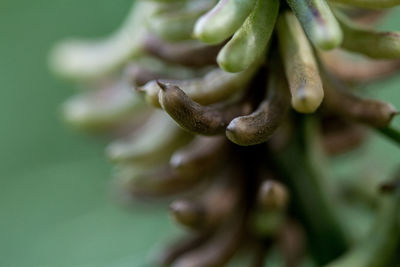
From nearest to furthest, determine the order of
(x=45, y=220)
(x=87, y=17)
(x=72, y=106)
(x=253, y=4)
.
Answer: (x=253, y=4) < (x=72, y=106) < (x=45, y=220) < (x=87, y=17)

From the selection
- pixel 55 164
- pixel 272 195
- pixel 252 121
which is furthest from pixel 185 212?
pixel 55 164

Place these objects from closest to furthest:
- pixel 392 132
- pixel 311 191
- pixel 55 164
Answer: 1. pixel 392 132
2. pixel 311 191
3. pixel 55 164

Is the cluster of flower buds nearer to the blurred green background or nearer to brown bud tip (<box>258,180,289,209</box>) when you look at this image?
brown bud tip (<box>258,180,289,209</box>)

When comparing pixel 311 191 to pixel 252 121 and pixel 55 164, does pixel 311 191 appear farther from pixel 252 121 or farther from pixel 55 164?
pixel 55 164

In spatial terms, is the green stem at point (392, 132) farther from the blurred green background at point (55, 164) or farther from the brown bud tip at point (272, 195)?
the blurred green background at point (55, 164)

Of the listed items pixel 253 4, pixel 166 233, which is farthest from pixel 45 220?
pixel 253 4

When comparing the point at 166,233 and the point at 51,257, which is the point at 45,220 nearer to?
the point at 51,257
